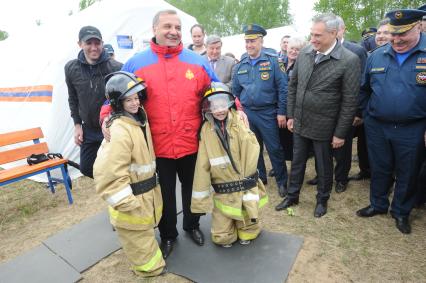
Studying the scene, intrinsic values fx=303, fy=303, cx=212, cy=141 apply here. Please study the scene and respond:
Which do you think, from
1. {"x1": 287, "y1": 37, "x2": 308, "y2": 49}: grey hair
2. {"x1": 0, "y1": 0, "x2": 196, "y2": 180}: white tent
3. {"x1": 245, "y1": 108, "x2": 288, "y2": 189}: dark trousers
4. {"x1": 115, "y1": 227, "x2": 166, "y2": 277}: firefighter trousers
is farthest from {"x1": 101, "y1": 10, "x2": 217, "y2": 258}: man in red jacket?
{"x1": 0, "y1": 0, "x2": 196, "y2": 180}: white tent

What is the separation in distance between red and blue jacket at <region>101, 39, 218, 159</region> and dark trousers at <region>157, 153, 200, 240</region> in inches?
6.0

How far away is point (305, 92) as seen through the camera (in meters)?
3.31

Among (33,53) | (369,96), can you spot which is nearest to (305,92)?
(369,96)

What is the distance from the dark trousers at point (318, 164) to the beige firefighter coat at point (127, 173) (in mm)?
1775

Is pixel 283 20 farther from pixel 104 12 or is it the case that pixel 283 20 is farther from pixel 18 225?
pixel 18 225

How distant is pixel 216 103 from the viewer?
2.58 metres

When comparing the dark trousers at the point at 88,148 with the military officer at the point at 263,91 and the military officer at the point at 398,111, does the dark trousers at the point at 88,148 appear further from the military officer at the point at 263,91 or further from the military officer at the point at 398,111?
the military officer at the point at 398,111

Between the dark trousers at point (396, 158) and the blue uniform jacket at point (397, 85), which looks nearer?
the blue uniform jacket at point (397, 85)

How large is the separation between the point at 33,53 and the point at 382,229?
6.92m

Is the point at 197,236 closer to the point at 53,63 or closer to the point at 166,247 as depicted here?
the point at 166,247

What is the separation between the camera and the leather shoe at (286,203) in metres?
3.72

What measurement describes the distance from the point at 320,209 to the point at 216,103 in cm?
191

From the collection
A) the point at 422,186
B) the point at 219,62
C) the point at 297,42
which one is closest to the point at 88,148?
the point at 219,62

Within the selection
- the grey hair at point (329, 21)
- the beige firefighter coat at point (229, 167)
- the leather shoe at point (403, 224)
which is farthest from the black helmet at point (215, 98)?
the leather shoe at point (403, 224)
